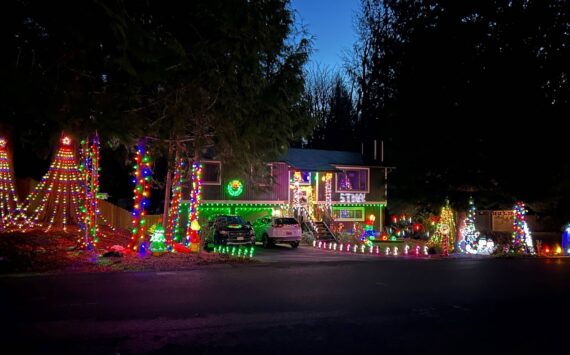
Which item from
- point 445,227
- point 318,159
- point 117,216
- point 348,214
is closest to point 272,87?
point 445,227

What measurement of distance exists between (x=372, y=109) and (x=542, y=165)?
2470 centimetres

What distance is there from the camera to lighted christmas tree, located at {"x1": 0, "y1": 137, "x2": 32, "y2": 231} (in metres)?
21.8

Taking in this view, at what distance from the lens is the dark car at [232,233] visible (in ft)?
79.5

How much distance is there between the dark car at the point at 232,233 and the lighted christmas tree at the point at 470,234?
10.3 m

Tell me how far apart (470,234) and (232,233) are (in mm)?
11961

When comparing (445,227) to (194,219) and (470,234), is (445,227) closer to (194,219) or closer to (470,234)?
(470,234)

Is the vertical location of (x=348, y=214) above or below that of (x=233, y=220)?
above

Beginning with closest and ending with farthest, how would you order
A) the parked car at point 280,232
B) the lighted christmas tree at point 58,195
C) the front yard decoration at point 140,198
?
1. the front yard decoration at point 140,198
2. the lighted christmas tree at point 58,195
3. the parked car at point 280,232

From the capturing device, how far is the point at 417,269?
1658cm

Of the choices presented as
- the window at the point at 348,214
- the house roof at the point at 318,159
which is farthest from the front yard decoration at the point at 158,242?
the window at the point at 348,214

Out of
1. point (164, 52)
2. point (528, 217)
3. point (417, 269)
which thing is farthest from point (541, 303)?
point (528, 217)

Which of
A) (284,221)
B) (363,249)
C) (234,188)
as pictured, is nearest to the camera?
(363,249)

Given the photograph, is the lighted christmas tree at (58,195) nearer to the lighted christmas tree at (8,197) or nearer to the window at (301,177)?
the lighted christmas tree at (8,197)

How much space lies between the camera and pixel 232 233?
Result: 2434 centimetres
